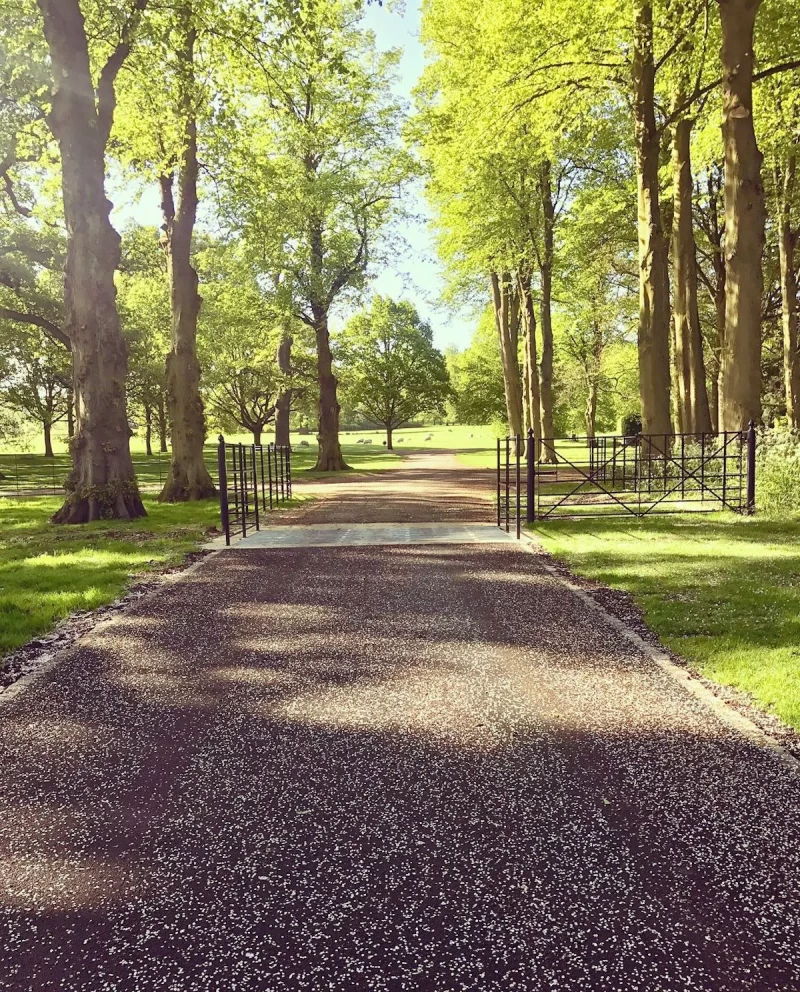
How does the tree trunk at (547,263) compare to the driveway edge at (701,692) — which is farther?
the tree trunk at (547,263)

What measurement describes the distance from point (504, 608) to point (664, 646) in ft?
5.76

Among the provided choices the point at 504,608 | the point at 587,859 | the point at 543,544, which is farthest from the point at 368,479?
the point at 587,859

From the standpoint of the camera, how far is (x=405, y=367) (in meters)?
56.2

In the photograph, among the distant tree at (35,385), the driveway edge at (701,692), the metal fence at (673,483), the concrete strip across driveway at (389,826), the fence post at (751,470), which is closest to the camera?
the concrete strip across driveway at (389,826)

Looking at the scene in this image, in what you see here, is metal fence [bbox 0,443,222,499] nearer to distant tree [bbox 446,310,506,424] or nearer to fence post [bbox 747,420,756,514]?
fence post [bbox 747,420,756,514]

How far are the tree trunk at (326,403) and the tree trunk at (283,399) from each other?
3256 millimetres

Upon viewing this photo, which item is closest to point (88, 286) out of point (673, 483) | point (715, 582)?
point (715, 582)

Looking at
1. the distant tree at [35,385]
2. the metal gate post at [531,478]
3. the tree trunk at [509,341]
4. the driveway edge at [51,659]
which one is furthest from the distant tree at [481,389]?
the driveway edge at [51,659]

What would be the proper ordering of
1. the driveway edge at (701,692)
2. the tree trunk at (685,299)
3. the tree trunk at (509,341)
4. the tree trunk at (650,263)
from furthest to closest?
the tree trunk at (509,341)
the tree trunk at (685,299)
the tree trunk at (650,263)
the driveway edge at (701,692)

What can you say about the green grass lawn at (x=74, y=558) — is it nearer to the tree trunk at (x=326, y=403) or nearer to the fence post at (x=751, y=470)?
the fence post at (x=751, y=470)

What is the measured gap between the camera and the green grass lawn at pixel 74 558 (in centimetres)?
738

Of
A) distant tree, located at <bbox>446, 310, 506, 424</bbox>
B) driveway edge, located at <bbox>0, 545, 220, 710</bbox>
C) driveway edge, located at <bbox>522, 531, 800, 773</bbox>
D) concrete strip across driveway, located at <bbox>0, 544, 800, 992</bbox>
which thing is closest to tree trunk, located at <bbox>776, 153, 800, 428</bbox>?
driveway edge, located at <bbox>522, 531, 800, 773</bbox>

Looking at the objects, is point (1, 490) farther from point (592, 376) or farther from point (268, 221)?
point (592, 376)

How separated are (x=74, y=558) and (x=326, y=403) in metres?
21.3
